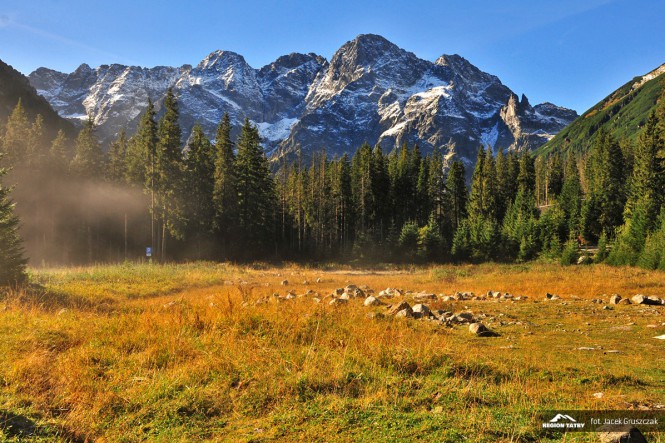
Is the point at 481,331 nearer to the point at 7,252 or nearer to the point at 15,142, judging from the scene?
the point at 7,252

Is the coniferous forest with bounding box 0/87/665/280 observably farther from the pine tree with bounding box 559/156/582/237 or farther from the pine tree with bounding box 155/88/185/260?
the pine tree with bounding box 559/156/582/237

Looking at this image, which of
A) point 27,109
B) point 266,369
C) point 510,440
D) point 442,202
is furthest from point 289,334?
point 27,109

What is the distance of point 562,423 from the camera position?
13.0 feet

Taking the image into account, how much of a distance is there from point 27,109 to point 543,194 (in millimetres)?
149361

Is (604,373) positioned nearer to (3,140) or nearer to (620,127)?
(3,140)

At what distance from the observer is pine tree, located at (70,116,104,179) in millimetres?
45119

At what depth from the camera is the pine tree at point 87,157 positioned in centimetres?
4512

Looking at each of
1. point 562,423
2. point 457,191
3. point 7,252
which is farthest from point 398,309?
point 457,191

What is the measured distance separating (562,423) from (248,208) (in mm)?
47153

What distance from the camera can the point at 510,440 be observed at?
3.46 metres

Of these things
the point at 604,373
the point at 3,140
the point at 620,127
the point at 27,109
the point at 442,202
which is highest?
the point at 620,127

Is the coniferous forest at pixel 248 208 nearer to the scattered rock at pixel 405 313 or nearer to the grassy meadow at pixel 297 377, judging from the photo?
the scattered rock at pixel 405 313

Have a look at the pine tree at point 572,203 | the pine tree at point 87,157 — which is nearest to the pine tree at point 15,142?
the pine tree at point 87,157

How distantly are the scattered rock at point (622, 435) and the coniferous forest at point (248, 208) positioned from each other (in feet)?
114
